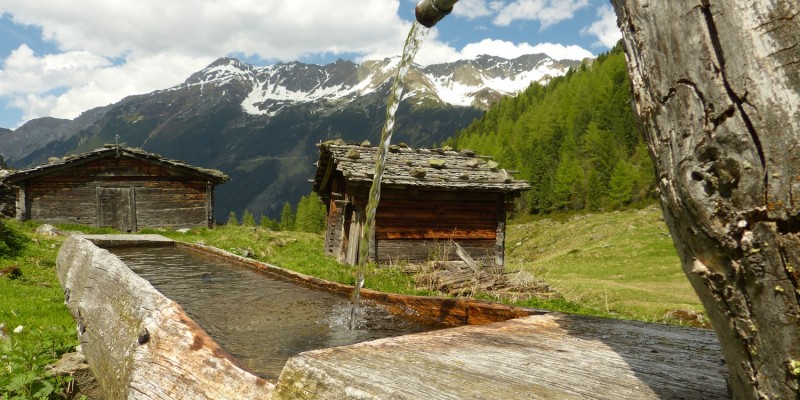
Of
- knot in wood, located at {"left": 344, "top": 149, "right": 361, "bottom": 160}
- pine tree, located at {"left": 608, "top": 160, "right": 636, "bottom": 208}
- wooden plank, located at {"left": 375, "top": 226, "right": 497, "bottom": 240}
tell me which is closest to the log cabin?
knot in wood, located at {"left": 344, "top": 149, "right": 361, "bottom": 160}

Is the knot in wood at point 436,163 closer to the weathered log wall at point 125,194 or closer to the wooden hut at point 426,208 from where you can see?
the wooden hut at point 426,208

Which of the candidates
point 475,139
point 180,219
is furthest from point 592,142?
point 180,219

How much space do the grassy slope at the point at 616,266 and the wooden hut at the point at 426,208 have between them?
65.1 inches

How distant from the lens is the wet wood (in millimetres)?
1409

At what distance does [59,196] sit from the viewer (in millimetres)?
20547

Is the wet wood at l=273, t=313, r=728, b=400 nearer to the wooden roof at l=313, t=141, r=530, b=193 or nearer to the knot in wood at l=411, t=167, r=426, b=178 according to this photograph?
the wooden roof at l=313, t=141, r=530, b=193

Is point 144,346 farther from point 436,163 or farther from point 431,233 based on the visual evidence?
point 436,163

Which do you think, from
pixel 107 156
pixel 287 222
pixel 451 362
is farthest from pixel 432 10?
pixel 287 222

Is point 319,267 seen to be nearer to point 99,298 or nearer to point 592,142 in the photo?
point 99,298

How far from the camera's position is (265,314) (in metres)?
4.66

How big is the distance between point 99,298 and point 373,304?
240cm

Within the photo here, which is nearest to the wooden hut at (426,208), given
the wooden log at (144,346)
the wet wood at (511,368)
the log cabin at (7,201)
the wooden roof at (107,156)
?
the wooden log at (144,346)

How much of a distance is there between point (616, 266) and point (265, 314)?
57.6ft

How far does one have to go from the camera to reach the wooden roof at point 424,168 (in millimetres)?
13586
